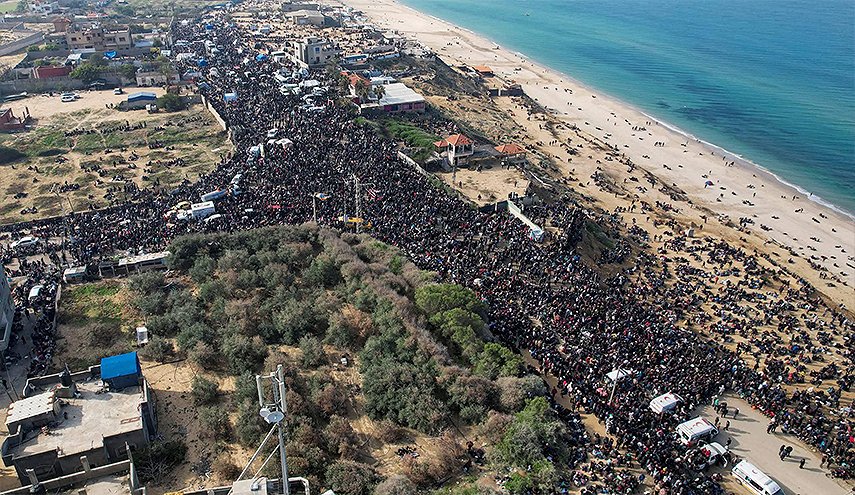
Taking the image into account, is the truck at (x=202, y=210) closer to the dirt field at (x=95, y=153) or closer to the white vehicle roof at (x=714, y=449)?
the dirt field at (x=95, y=153)

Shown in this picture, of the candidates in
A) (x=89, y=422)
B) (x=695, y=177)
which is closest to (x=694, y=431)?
(x=89, y=422)

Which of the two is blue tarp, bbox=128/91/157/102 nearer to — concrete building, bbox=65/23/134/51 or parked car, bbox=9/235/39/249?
concrete building, bbox=65/23/134/51

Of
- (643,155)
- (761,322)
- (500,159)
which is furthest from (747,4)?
(761,322)

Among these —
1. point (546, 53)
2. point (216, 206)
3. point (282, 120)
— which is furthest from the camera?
point (546, 53)

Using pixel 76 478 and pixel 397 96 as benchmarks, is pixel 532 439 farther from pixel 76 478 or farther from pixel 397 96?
pixel 397 96

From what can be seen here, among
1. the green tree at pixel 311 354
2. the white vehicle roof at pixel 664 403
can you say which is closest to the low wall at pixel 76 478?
the green tree at pixel 311 354

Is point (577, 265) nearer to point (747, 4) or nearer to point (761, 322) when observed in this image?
point (761, 322)

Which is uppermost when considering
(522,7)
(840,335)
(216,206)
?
(522,7)
